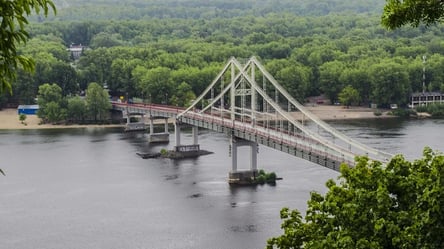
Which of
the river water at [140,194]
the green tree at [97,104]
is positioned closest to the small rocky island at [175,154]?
the river water at [140,194]

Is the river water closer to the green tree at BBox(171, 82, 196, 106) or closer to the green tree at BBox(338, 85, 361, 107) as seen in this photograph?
the green tree at BBox(171, 82, 196, 106)

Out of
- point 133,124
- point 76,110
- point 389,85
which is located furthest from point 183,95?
point 389,85

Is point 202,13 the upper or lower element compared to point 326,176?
upper

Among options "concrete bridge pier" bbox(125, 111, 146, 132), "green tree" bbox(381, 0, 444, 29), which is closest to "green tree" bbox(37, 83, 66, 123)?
"concrete bridge pier" bbox(125, 111, 146, 132)

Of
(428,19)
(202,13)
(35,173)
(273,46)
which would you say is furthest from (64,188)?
(202,13)

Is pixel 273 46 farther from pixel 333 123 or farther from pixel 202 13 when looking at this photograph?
pixel 202 13

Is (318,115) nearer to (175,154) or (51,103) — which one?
(51,103)
